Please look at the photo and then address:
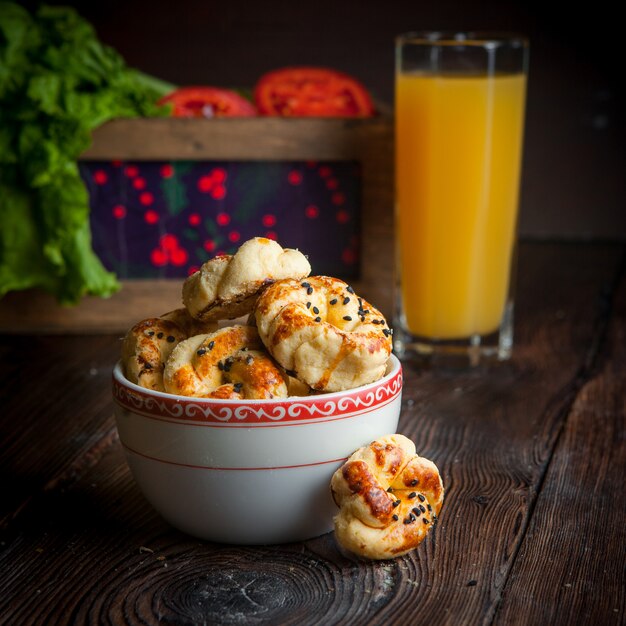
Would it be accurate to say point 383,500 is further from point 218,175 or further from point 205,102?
point 205,102

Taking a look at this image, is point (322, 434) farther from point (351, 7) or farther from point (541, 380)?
point (351, 7)

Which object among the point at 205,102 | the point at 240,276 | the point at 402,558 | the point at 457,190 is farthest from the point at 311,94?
the point at 402,558

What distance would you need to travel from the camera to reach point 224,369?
0.85 m

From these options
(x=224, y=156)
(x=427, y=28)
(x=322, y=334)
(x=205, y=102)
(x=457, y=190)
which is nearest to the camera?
(x=322, y=334)

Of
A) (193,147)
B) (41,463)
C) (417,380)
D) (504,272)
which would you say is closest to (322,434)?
(41,463)

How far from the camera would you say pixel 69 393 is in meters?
1.37

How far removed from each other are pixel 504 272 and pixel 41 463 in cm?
80

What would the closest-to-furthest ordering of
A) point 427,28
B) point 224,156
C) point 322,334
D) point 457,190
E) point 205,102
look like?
point 322,334
point 457,190
point 224,156
point 205,102
point 427,28

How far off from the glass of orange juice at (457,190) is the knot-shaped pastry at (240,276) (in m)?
0.68

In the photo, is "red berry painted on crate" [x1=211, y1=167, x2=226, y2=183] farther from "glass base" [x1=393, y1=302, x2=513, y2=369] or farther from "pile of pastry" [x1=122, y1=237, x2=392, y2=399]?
"pile of pastry" [x1=122, y1=237, x2=392, y2=399]

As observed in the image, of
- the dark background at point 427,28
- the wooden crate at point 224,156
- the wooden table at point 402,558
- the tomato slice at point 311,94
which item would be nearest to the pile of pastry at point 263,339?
the wooden table at point 402,558

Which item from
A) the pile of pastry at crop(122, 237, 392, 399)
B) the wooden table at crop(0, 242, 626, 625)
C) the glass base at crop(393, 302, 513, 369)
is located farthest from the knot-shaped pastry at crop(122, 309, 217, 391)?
the glass base at crop(393, 302, 513, 369)

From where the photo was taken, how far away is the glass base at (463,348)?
5.10 feet

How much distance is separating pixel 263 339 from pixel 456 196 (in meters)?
0.76
